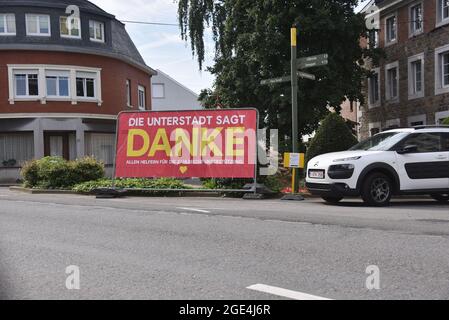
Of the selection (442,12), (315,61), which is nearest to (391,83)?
(442,12)

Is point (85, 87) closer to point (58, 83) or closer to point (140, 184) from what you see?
point (58, 83)

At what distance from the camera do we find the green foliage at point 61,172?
17.4 metres

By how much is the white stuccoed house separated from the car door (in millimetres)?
41513

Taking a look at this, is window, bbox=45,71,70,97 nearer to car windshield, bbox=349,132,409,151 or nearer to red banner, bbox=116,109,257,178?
red banner, bbox=116,109,257,178

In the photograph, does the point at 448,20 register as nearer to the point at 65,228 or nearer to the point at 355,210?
the point at 355,210

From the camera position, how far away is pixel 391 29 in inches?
1081

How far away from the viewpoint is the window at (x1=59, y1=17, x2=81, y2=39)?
2984 cm

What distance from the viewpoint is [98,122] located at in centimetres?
3012

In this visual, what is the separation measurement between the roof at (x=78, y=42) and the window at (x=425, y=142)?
22135 mm

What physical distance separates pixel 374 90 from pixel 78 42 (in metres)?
17.1

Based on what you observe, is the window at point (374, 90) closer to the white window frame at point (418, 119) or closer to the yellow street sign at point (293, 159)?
the white window frame at point (418, 119)

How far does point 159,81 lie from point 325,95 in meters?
31.6

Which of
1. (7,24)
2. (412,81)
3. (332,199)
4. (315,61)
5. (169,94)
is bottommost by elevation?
(332,199)

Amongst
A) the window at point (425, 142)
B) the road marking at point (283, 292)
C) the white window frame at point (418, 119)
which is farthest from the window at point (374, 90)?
the road marking at point (283, 292)
